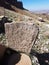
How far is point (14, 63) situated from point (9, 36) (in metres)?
2.66

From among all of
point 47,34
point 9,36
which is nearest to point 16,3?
point 47,34

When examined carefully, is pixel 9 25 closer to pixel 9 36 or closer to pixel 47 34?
pixel 9 36

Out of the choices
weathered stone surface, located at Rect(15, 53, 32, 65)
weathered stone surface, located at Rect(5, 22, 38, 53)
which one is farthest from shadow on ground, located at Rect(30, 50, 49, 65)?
weathered stone surface, located at Rect(15, 53, 32, 65)

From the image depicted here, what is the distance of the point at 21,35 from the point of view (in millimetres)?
13453

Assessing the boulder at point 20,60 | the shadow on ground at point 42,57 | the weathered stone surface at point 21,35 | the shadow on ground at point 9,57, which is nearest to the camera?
the boulder at point 20,60

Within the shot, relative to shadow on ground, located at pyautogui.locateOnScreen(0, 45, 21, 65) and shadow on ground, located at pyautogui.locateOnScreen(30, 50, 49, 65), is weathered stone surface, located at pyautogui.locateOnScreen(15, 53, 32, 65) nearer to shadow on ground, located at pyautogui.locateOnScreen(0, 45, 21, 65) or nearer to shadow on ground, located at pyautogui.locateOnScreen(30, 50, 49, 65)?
shadow on ground, located at pyautogui.locateOnScreen(0, 45, 21, 65)

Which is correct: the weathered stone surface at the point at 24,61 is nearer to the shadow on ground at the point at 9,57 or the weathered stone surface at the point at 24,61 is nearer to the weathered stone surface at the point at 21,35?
the shadow on ground at the point at 9,57

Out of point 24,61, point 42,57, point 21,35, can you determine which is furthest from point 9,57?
point 42,57

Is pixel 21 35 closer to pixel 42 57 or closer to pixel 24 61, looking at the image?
pixel 24 61

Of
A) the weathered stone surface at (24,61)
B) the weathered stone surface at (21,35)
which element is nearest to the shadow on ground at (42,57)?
the weathered stone surface at (21,35)

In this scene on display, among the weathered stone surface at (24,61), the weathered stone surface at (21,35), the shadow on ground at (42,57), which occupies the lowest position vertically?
the shadow on ground at (42,57)

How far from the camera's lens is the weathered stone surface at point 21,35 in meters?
13.1

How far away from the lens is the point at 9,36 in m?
13.7

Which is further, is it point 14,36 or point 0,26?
point 0,26
